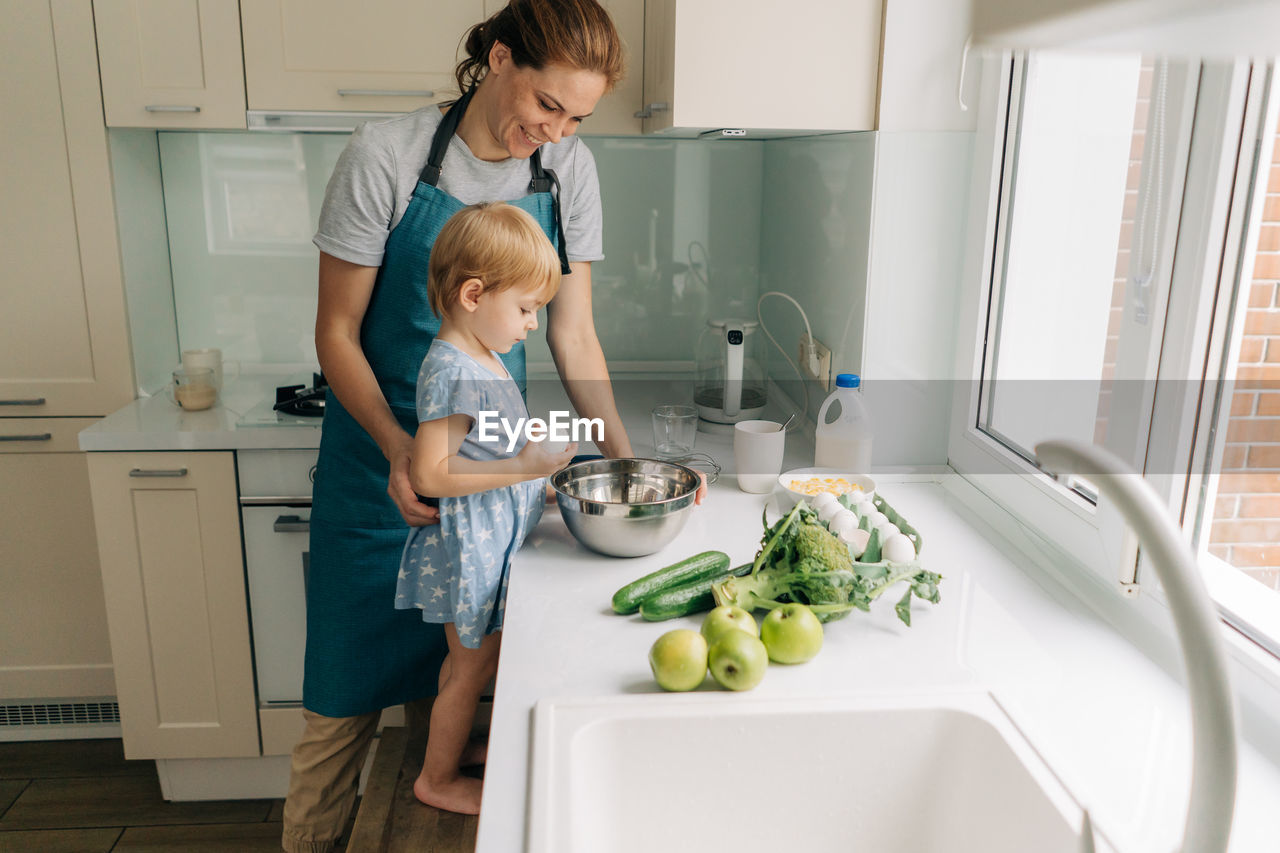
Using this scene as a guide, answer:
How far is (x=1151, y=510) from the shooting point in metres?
0.56

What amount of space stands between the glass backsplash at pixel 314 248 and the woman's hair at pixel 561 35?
1.10m

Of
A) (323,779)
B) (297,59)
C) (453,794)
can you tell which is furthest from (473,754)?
(297,59)

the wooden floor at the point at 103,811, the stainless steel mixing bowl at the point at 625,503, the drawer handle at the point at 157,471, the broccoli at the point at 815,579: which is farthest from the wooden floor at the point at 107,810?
the broccoli at the point at 815,579

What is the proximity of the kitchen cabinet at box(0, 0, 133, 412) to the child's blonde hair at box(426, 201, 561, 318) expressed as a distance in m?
1.22

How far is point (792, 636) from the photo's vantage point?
1019 mm

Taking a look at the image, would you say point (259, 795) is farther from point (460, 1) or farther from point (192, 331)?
point (460, 1)

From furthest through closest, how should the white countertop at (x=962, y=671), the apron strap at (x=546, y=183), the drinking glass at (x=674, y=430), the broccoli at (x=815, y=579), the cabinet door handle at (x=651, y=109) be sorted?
1. the drinking glass at (x=674, y=430)
2. the cabinet door handle at (x=651, y=109)
3. the apron strap at (x=546, y=183)
4. the broccoli at (x=815, y=579)
5. the white countertop at (x=962, y=671)

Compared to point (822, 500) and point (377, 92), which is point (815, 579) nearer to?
point (822, 500)

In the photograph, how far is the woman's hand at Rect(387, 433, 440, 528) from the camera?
1337 millimetres

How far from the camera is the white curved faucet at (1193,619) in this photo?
561 mm

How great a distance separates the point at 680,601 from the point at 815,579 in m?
0.17

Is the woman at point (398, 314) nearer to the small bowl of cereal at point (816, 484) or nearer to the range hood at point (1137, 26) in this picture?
the small bowl of cereal at point (816, 484)

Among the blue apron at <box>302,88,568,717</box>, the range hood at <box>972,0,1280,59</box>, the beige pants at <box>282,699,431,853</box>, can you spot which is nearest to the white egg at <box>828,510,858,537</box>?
the blue apron at <box>302,88,568,717</box>

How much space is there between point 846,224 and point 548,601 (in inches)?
39.5
